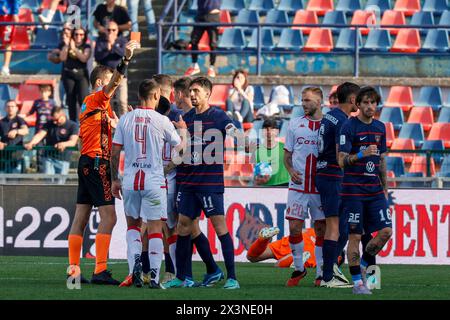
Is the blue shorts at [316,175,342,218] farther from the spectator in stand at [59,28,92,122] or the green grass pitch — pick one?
the spectator in stand at [59,28,92,122]

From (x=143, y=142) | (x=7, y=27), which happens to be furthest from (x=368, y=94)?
(x=7, y=27)

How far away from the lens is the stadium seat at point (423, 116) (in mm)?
21203

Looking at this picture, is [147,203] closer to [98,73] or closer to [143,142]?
[143,142]

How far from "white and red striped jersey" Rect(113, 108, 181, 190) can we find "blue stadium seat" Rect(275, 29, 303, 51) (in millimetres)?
11671

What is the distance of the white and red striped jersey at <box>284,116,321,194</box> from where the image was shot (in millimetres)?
12258

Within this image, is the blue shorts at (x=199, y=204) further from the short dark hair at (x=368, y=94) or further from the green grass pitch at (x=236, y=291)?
the short dark hair at (x=368, y=94)

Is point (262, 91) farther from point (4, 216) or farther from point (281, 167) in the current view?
point (4, 216)

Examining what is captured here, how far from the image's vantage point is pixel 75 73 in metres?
20.5

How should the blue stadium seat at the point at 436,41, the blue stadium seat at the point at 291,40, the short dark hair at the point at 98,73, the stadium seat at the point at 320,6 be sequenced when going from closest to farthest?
1. the short dark hair at the point at 98,73
2. the blue stadium seat at the point at 436,41
3. the blue stadium seat at the point at 291,40
4. the stadium seat at the point at 320,6

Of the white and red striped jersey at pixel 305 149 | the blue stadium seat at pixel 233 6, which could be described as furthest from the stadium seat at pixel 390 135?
the white and red striped jersey at pixel 305 149

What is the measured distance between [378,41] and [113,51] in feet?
17.3

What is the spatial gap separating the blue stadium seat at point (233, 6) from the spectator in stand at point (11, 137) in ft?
19.0

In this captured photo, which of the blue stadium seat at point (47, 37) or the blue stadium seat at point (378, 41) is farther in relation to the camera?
the blue stadium seat at point (47, 37)

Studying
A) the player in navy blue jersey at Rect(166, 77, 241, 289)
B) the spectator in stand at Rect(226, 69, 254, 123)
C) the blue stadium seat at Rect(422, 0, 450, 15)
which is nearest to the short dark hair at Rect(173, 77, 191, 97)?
the player in navy blue jersey at Rect(166, 77, 241, 289)
